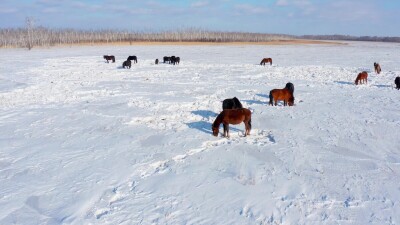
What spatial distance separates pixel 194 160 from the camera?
25.9ft

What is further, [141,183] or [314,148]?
[314,148]

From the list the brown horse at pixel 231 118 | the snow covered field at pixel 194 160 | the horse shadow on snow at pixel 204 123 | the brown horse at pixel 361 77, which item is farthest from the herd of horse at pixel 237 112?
the brown horse at pixel 361 77

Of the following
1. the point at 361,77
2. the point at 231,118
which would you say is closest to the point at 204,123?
the point at 231,118

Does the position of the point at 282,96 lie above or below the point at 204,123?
above

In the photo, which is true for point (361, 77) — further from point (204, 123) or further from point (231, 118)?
point (231, 118)

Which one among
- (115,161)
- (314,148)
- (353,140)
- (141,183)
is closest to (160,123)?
(115,161)

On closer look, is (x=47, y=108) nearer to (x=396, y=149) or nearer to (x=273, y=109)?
(x=273, y=109)

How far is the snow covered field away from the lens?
576 centimetres

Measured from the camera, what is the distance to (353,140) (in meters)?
9.12

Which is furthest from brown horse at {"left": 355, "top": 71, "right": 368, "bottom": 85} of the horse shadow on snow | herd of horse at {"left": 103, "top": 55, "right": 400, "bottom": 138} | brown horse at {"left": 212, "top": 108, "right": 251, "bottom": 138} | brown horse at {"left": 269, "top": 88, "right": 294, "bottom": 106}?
brown horse at {"left": 212, "top": 108, "right": 251, "bottom": 138}

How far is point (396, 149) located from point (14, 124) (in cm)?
1185

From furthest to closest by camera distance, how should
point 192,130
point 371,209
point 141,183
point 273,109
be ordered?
point 273,109
point 192,130
point 141,183
point 371,209

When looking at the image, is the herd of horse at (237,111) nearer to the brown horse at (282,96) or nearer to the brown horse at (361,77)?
the brown horse at (282,96)

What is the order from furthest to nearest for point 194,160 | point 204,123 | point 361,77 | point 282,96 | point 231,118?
point 361,77 < point 282,96 < point 204,123 < point 231,118 < point 194,160
